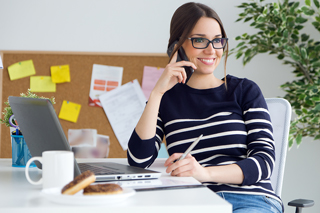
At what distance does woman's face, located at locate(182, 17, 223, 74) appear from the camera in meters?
1.25

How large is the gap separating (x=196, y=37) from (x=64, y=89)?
126cm

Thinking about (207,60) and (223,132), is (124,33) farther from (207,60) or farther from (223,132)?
(223,132)

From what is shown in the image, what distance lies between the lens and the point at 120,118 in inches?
90.0

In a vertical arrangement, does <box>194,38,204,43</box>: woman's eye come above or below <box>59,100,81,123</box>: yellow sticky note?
above

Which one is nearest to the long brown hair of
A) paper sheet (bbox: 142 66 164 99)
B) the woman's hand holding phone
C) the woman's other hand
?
the woman's hand holding phone

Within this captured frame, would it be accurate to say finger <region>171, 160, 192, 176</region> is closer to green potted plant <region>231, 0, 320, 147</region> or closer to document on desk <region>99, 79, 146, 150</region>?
green potted plant <region>231, 0, 320, 147</region>

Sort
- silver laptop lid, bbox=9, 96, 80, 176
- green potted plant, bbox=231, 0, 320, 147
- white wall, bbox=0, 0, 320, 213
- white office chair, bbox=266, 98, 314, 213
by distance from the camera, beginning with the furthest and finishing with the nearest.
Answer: white wall, bbox=0, 0, 320, 213, green potted plant, bbox=231, 0, 320, 147, white office chair, bbox=266, 98, 314, 213, silver laptop lid, bbox=9, 96, 80, 176

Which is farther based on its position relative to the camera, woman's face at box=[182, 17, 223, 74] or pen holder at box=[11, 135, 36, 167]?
woman's face at box=[182, 17, 223, 74]

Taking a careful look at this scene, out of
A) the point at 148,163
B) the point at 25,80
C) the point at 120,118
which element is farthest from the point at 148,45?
the point at 148,163

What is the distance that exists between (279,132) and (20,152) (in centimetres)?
86

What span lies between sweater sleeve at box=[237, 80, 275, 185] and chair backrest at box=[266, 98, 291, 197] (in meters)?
0.11

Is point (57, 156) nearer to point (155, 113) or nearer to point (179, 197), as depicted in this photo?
point (179, 197)

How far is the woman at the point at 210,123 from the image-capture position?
1044 mm

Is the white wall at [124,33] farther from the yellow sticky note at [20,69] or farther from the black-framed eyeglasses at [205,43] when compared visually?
the black-framed eyeglasses at [205,43]
